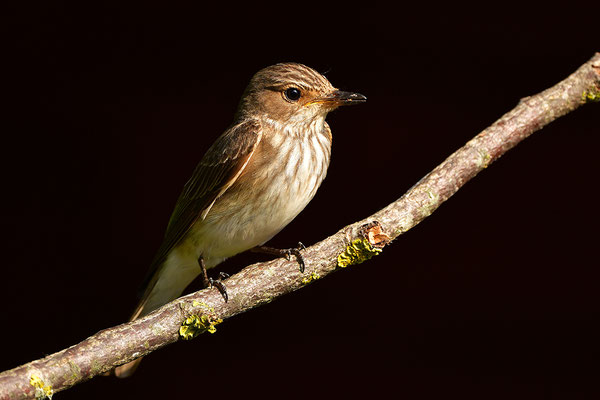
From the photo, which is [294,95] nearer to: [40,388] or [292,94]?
[292,94]

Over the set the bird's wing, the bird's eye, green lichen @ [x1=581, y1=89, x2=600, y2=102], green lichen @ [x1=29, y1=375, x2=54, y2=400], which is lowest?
green lichen @ [x1=29, y1=375, x2=54, y2=400]

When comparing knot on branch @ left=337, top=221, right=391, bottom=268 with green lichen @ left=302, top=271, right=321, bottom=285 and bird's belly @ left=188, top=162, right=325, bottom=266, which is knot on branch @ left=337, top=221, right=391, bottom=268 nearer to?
green lichen @ left=302, top=271, right=321, bottom=285

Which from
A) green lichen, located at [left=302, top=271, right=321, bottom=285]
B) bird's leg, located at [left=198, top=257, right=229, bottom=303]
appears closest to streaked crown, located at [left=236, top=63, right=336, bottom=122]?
bird's leg, located at [left=198, top=257, right=229, bottom=303]

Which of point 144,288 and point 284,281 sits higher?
point 144,288

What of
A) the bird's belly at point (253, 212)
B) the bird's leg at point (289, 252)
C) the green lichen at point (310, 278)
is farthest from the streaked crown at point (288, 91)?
the green lichen at point (310, 278)

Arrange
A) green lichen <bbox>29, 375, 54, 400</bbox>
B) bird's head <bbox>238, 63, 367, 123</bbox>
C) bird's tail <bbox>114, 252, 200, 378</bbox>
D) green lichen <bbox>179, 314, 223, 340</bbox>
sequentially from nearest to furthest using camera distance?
green lichen <bbox>29, 375, 54, 400</bbox> < green lichen <bbox>179, 314, 223, 340</bbox> < bird's head <bbox>238, 63, 367, 123</bbox> < bird's tail <bbox>114, 252, 200, 378</bbox>

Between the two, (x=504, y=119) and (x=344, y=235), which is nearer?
(x=344, y=235)

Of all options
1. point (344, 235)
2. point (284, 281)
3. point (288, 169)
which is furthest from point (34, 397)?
point (288, 169)

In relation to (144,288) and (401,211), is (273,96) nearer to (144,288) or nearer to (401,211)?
(401,211)
